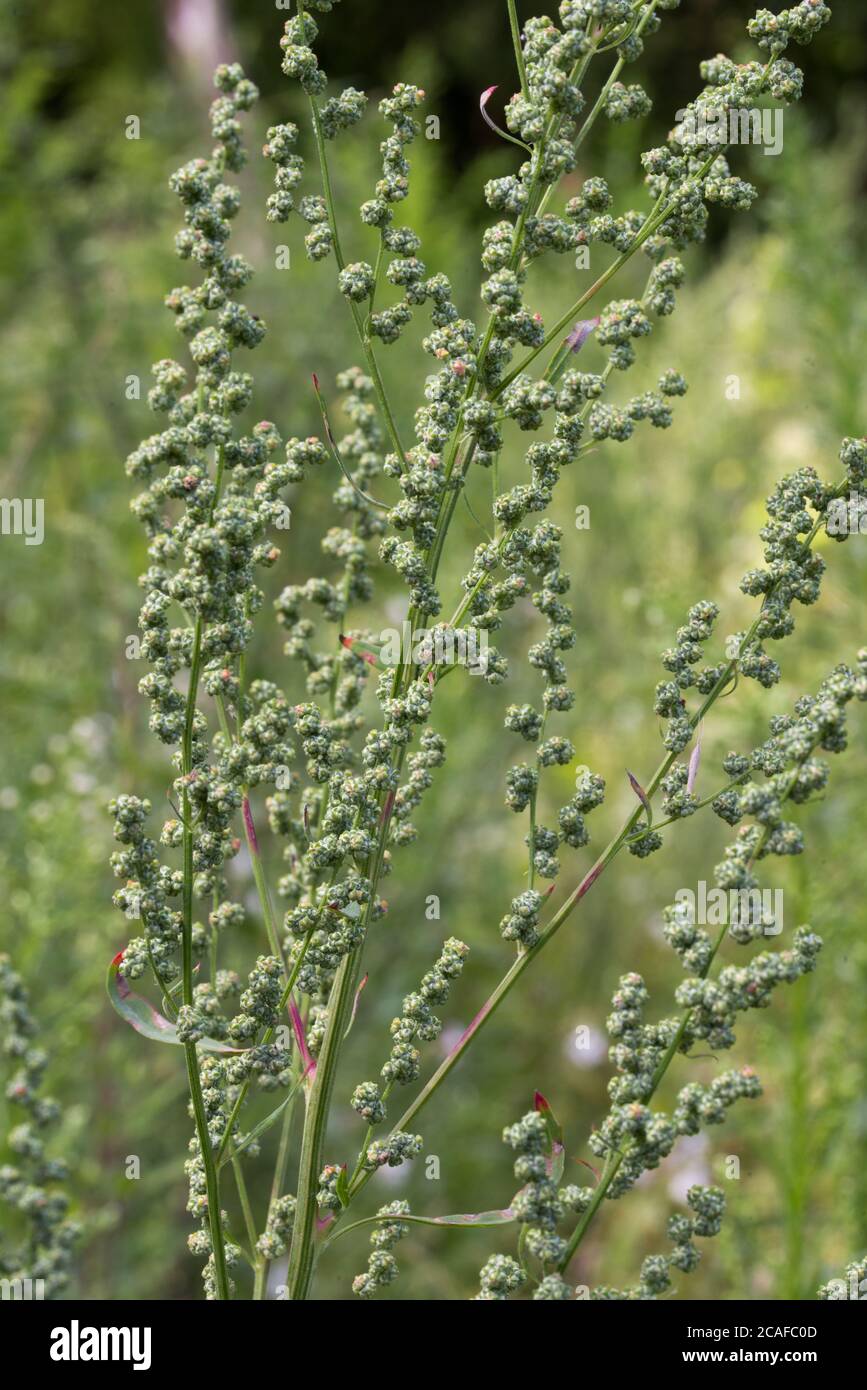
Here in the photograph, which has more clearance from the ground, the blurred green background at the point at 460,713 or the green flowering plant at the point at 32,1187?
the blurred green background at the point at 460,713

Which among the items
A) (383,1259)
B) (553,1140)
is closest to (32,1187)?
(383,1259)

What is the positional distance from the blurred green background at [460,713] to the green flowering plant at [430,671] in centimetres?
81

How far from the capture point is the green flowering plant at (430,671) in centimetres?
95

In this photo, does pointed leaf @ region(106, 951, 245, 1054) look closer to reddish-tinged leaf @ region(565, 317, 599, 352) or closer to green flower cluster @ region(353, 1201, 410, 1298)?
green flower cluster @ region(353, 1201, 410, 1298)

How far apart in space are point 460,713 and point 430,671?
6.00ft

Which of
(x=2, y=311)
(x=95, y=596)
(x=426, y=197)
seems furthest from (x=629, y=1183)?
(x=2, y=311)

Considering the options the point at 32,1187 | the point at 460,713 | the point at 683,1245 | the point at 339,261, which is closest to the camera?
the point at 683,1245

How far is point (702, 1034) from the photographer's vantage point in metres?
0.93

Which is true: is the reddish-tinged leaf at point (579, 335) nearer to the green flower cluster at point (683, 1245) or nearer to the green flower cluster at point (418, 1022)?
the green flower cluster at point (418, 1022)

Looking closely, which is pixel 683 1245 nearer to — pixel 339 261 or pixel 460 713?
pixel 339 261

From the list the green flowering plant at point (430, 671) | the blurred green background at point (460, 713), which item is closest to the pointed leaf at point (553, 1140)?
the green flowering plant at point (430, 671)

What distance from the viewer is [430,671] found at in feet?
3.36

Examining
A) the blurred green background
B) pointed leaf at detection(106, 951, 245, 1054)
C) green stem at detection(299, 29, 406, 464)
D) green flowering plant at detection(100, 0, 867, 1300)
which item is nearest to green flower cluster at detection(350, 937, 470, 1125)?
green flowering plant at detection(100, 0, 867, 1300)
